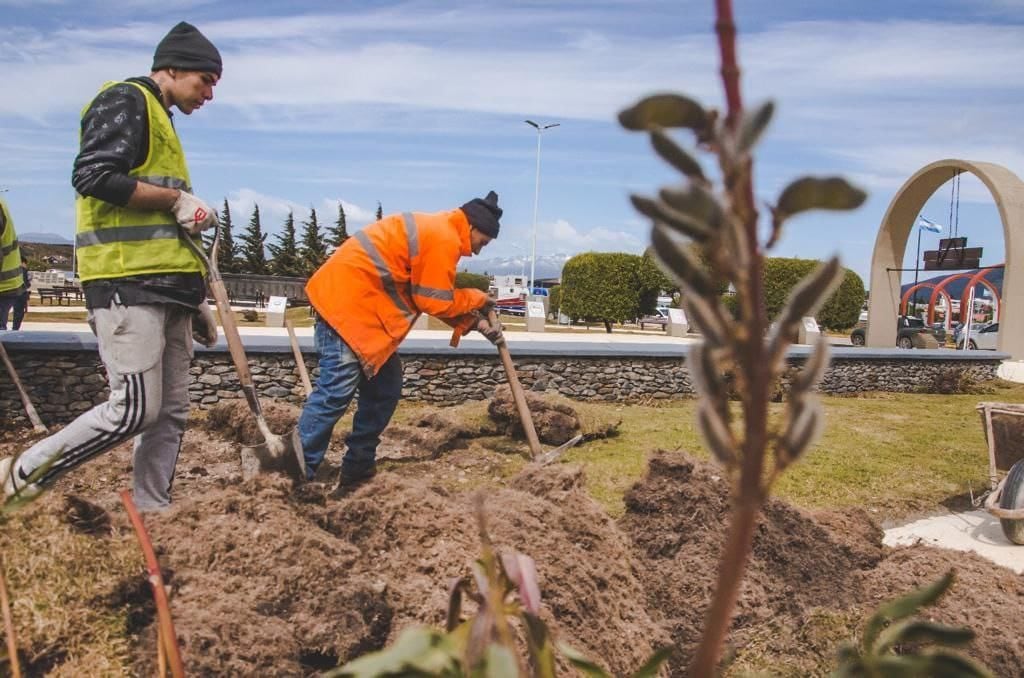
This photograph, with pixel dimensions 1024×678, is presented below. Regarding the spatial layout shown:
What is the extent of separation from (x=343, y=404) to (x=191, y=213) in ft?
4.57

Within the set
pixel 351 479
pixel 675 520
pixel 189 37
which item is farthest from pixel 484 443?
pixel 189 37

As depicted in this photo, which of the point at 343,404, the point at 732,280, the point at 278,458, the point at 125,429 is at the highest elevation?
the point at 732,280

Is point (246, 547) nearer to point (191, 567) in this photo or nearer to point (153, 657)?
point (191, 567)

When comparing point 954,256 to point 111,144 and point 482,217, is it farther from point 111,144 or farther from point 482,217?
point 111,144

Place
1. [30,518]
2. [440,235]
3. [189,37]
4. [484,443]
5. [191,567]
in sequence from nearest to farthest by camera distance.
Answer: [30,518]
[191,567]
[189,37]
[440,235]
[484,443]

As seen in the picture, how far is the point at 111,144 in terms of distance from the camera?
288cm

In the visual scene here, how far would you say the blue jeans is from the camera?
4090mm

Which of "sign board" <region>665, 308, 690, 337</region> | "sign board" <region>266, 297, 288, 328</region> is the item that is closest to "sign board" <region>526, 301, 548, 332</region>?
"sign board" <region>665, 308, 690, 337</region>

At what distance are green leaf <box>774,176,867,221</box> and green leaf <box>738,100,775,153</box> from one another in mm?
34

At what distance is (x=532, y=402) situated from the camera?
654 cm

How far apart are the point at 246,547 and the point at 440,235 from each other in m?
2.64

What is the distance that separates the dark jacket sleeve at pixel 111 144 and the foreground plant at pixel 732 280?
2.86 metres

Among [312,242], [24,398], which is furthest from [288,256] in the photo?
[24,398]

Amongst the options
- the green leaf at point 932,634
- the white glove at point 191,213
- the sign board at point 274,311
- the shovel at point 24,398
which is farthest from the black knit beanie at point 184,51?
the sign board at point 274,311
